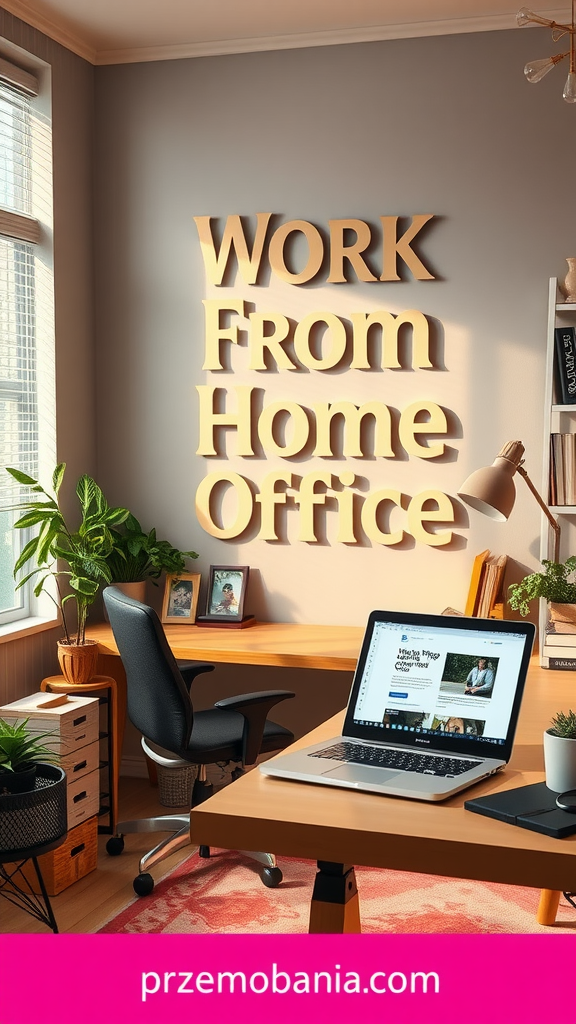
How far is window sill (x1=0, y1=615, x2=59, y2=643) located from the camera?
361 centimetres

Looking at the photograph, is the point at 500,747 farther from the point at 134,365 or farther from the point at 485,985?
the point at 134,365

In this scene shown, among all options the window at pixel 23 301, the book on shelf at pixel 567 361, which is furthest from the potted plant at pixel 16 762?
the book on shelf at pixel 567 361

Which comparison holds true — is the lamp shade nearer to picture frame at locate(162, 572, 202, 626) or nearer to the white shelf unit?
the white shelf unit

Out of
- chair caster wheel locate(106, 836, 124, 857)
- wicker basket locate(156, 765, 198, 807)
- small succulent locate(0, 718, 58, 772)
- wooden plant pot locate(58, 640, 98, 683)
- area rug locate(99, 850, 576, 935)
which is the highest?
wooden plant pot locate(58, 640, 98, 683)

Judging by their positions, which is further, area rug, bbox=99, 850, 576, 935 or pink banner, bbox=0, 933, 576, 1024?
area rug, bbox=99, 850, 576, 935

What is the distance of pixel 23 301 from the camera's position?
12.7 ft

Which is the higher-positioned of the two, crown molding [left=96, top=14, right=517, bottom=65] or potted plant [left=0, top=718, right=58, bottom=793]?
crown molding [left=96, top=14, right=517, bottom=65]

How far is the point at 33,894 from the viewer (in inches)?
122

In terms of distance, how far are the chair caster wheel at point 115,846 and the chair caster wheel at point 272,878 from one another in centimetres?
56

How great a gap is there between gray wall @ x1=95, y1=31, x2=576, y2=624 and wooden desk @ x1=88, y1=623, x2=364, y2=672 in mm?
197

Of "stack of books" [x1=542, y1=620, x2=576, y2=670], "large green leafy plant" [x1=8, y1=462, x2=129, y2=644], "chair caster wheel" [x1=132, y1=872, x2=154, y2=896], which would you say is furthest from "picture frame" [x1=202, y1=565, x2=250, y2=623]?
"stack of books" [x1=542, y1=620, x2=576, y2=670]

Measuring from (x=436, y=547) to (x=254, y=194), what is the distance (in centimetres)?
155

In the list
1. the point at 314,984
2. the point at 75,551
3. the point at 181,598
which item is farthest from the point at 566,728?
the point at 181,598

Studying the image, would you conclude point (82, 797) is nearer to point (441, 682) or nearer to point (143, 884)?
point (143, 884)
